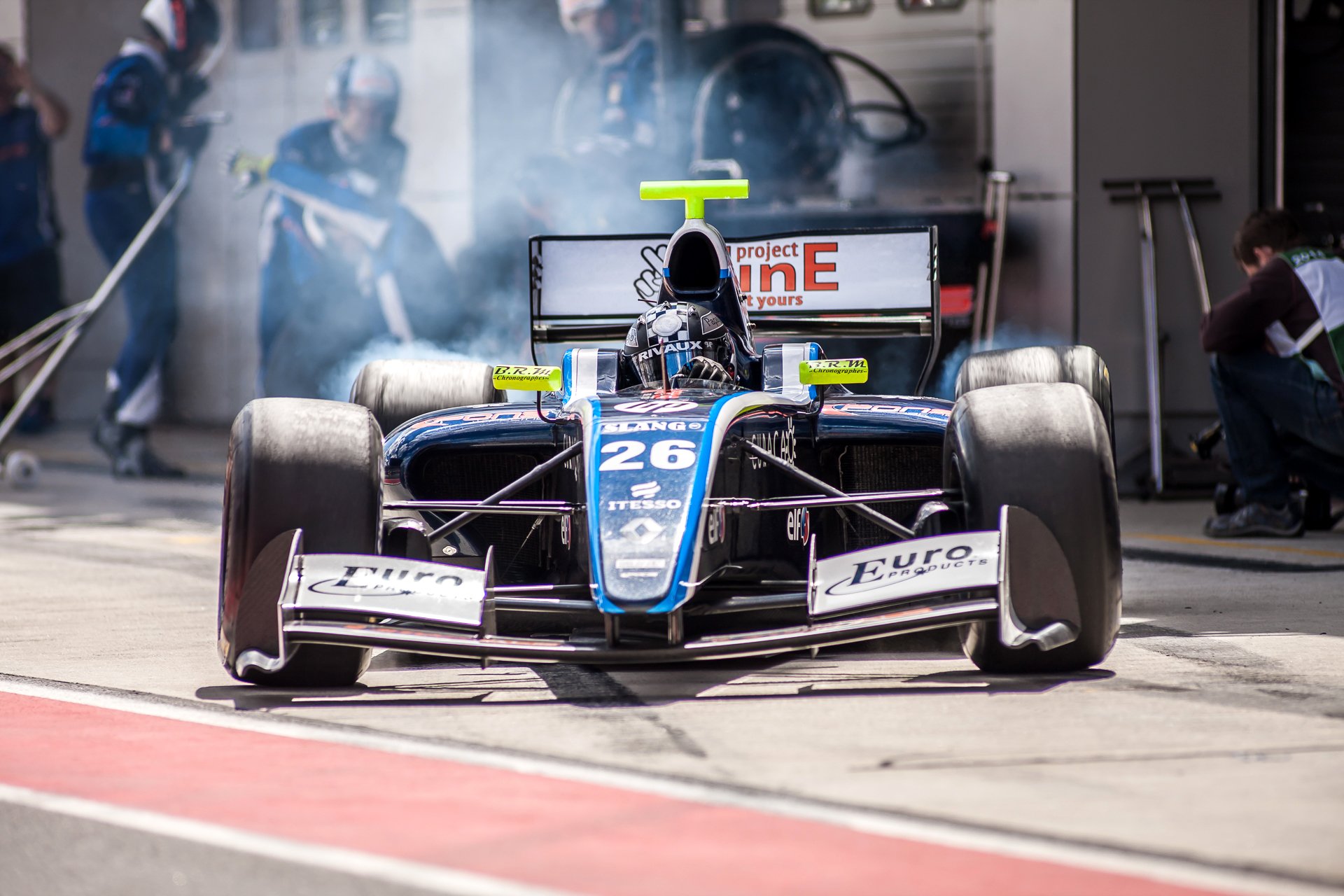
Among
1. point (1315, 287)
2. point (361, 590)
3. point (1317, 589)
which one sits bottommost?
point (1317, 589)

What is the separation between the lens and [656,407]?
5.04m

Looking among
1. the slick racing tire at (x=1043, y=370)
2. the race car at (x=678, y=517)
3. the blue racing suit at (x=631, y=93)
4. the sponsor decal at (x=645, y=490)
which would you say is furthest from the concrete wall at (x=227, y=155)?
the sponsor decal at (x=645, y=490)

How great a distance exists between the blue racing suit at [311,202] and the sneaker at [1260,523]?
7978mm

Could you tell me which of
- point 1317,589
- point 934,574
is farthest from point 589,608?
point 1317,589

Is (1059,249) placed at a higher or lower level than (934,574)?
higher

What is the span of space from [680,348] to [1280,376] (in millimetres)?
3848

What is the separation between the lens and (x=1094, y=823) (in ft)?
10.4

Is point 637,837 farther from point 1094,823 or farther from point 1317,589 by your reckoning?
point 1317,589

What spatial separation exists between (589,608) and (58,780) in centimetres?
139

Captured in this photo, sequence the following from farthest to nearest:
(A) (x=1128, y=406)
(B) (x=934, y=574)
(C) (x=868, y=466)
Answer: (A) (x=1128, y=406)
(C) (x=868, y=466)
(B) (x=934, y=574)

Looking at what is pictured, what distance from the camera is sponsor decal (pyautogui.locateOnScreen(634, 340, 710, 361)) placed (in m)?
5.75

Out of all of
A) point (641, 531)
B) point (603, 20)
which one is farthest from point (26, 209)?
point (641, 531)

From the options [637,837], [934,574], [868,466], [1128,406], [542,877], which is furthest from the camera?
[1128,406]

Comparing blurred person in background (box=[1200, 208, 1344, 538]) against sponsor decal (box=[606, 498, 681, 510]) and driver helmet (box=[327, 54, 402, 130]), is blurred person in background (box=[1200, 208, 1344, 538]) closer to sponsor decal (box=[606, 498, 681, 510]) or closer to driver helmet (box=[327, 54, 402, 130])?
sponsor decal (box=[606, 498, 681, 510])
